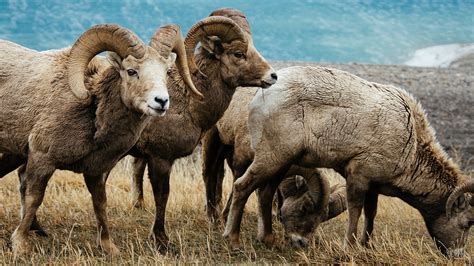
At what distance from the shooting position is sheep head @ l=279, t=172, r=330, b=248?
420 inches

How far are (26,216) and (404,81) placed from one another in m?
19.7

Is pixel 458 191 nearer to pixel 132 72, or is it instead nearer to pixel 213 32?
pixel 213 32

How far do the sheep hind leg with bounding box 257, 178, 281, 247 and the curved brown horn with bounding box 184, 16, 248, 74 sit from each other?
6.18 feet

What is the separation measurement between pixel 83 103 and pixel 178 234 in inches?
73.0

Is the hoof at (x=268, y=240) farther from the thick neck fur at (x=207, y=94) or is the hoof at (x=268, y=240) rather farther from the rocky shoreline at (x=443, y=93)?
the rocky shoreline at (x=443, y=93)

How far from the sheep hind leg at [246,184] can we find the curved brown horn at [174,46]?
1.37 metres

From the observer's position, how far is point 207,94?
9758mm

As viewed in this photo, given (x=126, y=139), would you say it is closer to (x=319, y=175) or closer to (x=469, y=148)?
(x=319, y=175)

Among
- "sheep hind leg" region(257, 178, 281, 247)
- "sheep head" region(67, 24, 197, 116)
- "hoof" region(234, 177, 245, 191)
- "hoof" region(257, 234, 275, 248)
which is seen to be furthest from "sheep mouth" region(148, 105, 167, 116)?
"hoof" region(257, 234, 275, 248)

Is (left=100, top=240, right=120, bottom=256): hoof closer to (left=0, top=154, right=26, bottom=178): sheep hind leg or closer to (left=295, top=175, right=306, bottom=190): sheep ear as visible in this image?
(left=0, top=154, right=26, bottom=178): sheep hind leg

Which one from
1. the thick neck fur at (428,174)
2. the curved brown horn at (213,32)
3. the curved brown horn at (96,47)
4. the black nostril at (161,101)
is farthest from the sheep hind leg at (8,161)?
the thick neck fur at (428,174)

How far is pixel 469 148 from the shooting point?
69.3 feet

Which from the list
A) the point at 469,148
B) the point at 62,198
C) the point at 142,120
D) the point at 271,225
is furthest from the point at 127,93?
the point at 469,148

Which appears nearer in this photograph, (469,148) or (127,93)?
(127,93)
